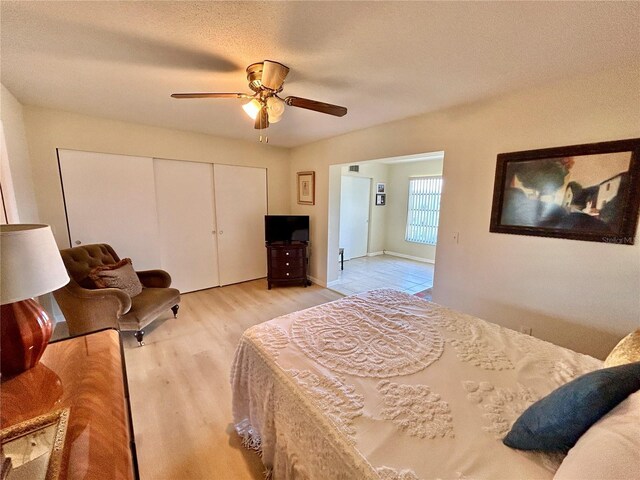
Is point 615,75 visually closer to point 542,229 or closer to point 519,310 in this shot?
point 542,229

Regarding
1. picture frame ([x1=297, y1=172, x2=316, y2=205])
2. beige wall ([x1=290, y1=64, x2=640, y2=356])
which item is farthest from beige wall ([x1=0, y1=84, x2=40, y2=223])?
beige wall ([x1=290, y1=64, x2=640, y2=356])

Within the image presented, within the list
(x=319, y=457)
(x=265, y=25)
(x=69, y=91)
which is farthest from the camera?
(x=69, y=91)

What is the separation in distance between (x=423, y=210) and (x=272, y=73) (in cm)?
513

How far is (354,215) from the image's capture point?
598 centimetres

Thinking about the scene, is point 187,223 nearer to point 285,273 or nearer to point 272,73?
point 285,273

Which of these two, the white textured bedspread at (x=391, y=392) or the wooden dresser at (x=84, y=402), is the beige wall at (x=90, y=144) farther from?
the white textured bedspread at (x=391, y=392)

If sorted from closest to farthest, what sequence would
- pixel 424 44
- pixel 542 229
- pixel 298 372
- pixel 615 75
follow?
1. pixel 298 372
2. pixel 424 44
3. pixel 615 75
4. pixel 542 229

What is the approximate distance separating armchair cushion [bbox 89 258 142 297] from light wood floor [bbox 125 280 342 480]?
1.74ft

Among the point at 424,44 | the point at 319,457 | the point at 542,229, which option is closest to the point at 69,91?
the point at 424,44

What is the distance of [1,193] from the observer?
5.68ft

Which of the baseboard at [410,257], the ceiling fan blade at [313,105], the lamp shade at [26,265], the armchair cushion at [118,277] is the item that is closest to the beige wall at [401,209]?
the baseboard at [410,257]

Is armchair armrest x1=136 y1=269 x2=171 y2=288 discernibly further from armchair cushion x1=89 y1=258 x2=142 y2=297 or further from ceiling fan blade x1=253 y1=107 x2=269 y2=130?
ceiling fan blade x1=253 y1=107 x2=269 y2=130

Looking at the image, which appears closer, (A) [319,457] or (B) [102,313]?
(A) [319,457]

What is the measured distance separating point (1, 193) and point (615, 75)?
13.6ft
